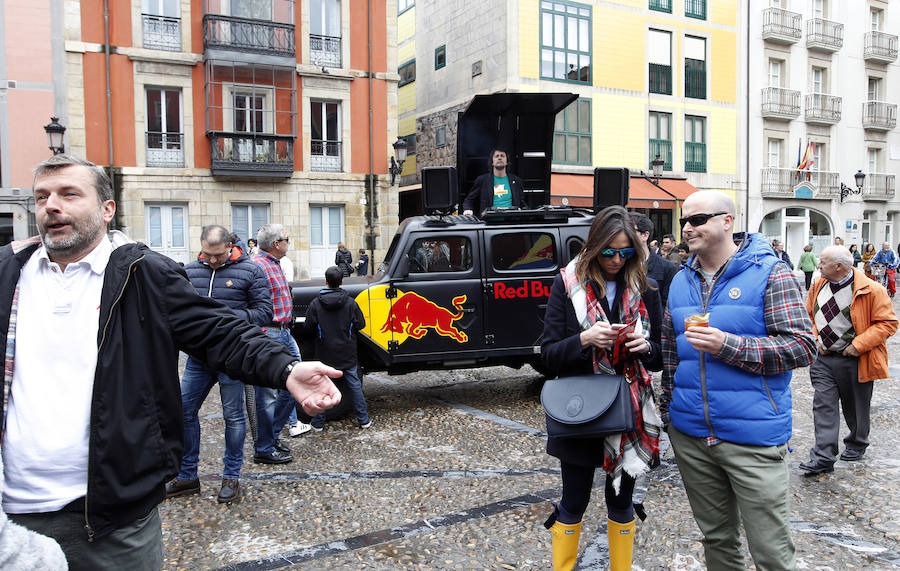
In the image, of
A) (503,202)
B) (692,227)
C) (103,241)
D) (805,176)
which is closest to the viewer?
(103,241)

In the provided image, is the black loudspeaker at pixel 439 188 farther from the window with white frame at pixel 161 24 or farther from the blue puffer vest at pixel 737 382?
the window with white frame at pixel 161 24

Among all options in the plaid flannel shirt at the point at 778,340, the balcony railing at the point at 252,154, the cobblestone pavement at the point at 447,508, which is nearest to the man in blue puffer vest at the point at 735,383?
the plaid flannel shirt at the point at 778,340

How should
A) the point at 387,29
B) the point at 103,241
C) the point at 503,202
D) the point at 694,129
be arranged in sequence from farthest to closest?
1. the point at 694,129
2. the point at 387,29
3. the point at 503,202
4. the point at 103,241

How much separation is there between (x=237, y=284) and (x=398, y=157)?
16034 mm

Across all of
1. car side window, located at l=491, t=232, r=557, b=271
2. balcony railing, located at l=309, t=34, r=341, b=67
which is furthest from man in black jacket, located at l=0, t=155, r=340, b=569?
balcony railing, located at l=309, t=34, r=341, b=67

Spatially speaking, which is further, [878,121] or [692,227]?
[878,121]

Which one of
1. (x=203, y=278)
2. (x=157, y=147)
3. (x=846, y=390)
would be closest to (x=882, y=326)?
(x=846, y=390)

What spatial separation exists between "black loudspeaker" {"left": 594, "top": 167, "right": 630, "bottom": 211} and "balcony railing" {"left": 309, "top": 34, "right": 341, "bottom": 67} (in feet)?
52.1

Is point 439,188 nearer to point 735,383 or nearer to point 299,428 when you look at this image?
point 299,428

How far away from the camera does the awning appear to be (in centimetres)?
2314

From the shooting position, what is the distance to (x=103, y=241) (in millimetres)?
2332

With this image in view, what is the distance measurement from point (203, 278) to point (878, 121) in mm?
35919

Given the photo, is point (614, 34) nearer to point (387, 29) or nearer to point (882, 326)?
point (387, 29)

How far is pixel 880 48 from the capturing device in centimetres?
3186
